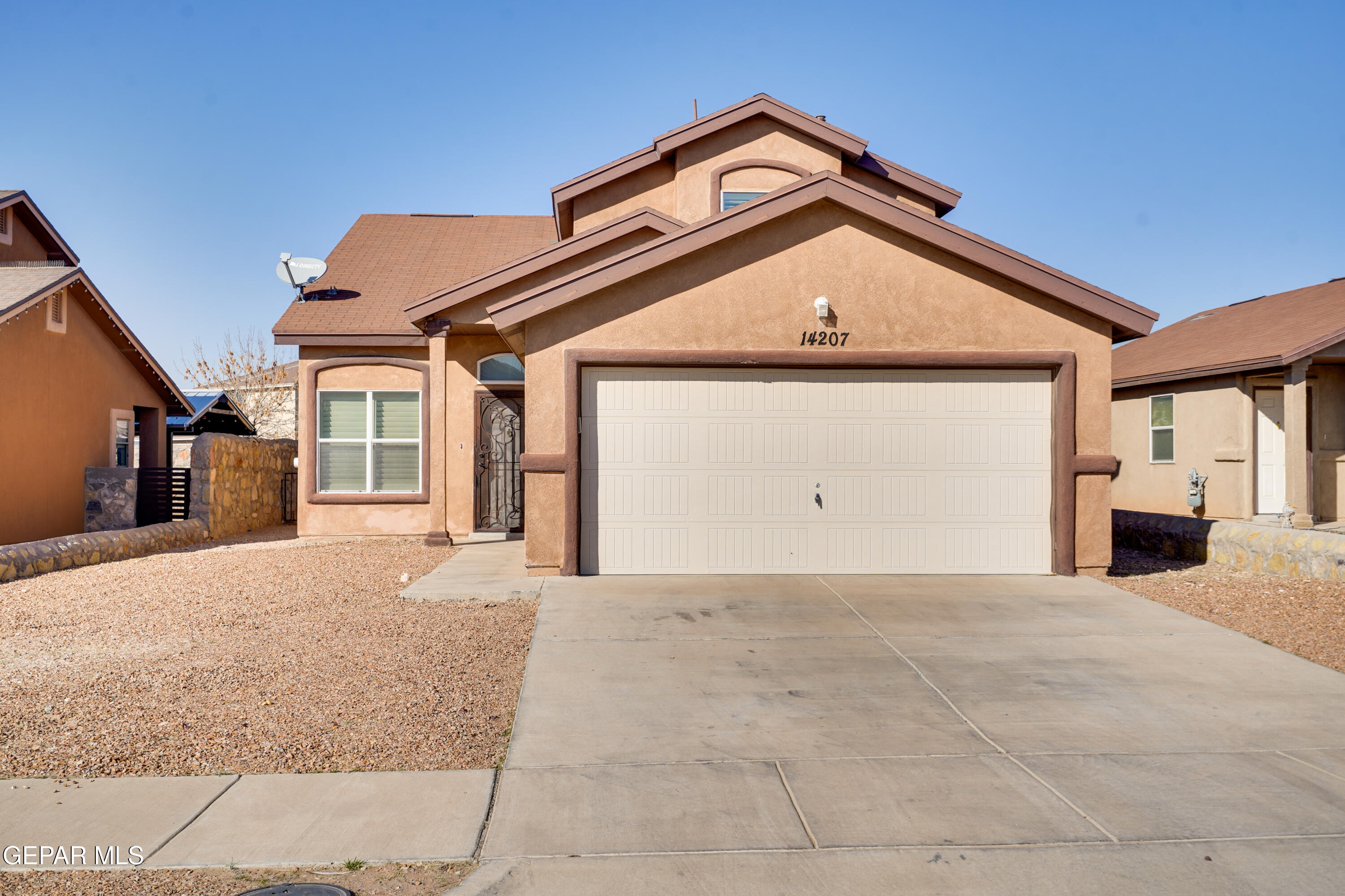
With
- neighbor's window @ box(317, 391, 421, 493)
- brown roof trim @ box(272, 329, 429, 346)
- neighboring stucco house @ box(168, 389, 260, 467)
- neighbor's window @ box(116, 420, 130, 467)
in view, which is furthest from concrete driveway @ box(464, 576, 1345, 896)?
neighboring stucco house @ box(168, 389, 260, 467)

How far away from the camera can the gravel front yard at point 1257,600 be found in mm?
7465

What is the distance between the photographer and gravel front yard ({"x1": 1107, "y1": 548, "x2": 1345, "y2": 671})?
7465 mm

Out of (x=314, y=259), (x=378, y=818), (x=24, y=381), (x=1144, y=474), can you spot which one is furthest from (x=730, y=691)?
(x=1144, y=474)

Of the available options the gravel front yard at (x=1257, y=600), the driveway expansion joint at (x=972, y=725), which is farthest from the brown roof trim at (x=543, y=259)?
the gravel front yard at (x=1257, y=600)

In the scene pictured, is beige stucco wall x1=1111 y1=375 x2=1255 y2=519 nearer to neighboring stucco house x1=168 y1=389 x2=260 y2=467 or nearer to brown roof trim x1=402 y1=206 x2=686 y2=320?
brown roof trim x1=402 y1=206 x2=686 y2=320

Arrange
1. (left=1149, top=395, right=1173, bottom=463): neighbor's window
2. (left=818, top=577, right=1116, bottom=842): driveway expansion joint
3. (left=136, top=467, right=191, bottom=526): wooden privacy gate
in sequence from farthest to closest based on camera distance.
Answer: (left=1149, top=395, right=1173, bottom=463): neighbor's window → (left=136, top=467, right=191, bottom=526): wooden privacy gate → (left=818, top=577, right=1116, bottom=842): driveway expansion joint

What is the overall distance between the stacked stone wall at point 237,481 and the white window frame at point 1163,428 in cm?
1776

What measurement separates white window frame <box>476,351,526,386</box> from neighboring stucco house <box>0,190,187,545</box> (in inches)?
292

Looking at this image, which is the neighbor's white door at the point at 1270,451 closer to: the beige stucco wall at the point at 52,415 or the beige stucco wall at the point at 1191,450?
the beige stucco wall at the point at 1191,450

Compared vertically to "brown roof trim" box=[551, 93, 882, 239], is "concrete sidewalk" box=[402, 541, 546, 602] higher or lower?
lower

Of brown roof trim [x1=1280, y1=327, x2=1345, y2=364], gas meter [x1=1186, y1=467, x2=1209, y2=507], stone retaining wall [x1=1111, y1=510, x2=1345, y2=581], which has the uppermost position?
brown roof trim [x1=1280, y1=327, x2=1345, y2=364]

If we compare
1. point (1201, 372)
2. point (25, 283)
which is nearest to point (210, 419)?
point (25, 283)

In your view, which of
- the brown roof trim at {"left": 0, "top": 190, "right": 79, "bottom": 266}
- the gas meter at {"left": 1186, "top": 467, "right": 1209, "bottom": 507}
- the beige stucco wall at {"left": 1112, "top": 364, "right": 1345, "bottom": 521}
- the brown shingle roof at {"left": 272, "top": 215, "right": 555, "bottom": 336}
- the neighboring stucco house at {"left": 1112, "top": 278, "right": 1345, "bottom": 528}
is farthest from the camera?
the brown roof trim at {"left": 0, "top": 190, "right": 79, "bottom": 266}

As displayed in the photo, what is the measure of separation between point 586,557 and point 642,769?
531 cm
